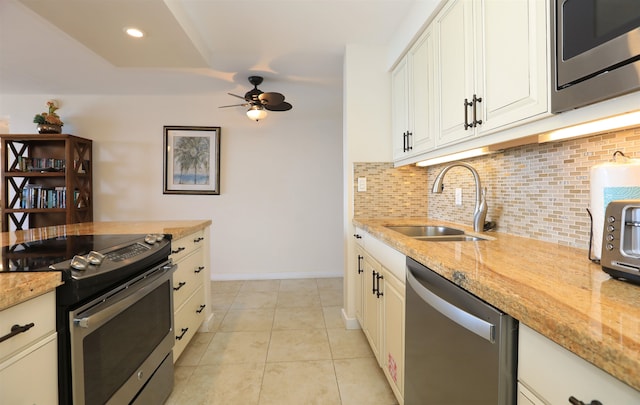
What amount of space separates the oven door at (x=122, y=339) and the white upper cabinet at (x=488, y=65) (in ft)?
5.55

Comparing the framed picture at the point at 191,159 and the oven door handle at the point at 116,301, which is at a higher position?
the framed picture at the point at 191,159

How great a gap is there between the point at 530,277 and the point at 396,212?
1742mm

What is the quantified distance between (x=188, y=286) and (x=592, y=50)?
233cm

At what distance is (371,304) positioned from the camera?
1.94 m

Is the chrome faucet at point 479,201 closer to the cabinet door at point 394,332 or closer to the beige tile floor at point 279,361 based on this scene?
the cabinet door at point 394,332

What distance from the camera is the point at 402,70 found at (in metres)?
2.22

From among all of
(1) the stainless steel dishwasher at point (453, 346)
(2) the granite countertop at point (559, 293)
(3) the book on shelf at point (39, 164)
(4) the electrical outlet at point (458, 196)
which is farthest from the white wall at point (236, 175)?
(2) the granite countertop at point (559, 293)

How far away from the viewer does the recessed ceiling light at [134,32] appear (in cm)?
199

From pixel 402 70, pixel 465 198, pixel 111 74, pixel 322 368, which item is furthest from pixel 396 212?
pixel 111 74

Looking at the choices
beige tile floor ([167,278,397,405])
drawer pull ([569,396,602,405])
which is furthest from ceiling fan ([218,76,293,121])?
drawer pull ([569,396,602,405])

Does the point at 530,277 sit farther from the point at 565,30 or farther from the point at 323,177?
the point at 323,177

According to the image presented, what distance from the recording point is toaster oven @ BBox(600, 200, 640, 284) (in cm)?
68

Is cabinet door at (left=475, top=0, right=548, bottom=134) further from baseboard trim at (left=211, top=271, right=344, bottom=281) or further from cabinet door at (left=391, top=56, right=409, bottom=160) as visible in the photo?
baseboard trim at (left=211, top=271, right=344, bottom=281)

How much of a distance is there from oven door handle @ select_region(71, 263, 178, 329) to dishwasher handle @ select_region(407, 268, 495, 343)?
46.1 inches
